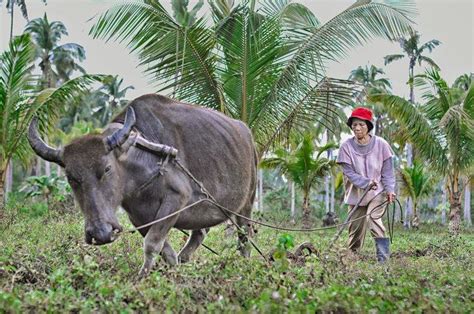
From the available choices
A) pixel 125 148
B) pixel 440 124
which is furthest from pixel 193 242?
pixel 440 124

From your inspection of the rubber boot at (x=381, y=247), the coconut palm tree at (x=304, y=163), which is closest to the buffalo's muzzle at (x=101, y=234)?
the rubber boot at (x=381, y=247)

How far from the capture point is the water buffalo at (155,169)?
5.32m

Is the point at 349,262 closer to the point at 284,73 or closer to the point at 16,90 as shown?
the point at 284,73

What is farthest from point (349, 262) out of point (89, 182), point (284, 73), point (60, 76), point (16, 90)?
point (60, 76)

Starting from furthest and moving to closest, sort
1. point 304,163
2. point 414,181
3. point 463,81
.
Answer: point 463,81 → point 414,181 → point 304,163

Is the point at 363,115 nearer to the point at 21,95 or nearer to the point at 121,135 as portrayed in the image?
the point at 121,135

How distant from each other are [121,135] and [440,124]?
12.0 meters

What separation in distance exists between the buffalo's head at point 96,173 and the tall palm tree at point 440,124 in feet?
38.6

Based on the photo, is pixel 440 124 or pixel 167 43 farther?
pixel 440 124

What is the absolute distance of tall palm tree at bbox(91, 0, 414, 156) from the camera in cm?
1102

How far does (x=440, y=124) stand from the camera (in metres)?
16.2

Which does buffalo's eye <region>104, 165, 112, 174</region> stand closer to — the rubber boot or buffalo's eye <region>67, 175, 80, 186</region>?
buffalo's eye <region>67, 175, 80, 186</region>

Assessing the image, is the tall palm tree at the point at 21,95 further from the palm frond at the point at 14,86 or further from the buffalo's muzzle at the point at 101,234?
the buffalo's muzzle at the point at 101,234

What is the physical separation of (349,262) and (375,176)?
186cm
